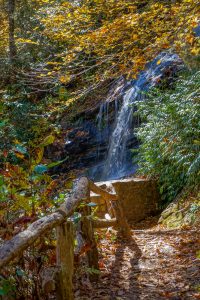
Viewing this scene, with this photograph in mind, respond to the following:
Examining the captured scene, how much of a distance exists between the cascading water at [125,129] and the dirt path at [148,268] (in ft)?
15.3

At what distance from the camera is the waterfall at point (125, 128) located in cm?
1128

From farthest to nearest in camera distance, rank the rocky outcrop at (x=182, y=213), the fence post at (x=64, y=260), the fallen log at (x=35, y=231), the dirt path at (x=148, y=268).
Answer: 1. the rocky outcrop at (x=182, y=213)
2. the dirt path at (x=148, y=268)
3. the fence post at (x=64, y=260)
4. the fallen log at (x=35, y=231)

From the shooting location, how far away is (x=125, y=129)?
38.6ft

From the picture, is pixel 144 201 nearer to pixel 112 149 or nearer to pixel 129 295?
pixel 112 149

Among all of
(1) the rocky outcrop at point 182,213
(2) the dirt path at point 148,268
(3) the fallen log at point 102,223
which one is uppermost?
(3) the fallen log at point 102,223

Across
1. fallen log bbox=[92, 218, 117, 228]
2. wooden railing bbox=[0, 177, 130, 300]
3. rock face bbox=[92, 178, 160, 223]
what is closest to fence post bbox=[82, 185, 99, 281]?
wooden railing bbox=[0, 177, 130, 300]

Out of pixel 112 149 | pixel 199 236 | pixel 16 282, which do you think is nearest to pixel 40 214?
pixel 16 282

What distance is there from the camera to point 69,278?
3.19 m

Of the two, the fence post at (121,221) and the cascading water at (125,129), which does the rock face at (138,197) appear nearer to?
the cascading water at (125,129)

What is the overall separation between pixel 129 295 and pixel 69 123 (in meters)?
10.6

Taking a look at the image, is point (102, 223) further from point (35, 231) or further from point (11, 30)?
point (11, 30)

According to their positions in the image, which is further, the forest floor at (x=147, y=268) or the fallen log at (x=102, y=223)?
the fallen log at (x=102, y=223)

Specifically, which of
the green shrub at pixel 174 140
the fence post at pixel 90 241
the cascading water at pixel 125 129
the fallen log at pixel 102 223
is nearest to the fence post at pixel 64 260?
the fence post at pixel 90 241

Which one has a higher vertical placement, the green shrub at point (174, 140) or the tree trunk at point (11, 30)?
the tree trunk at point (11, 30)
